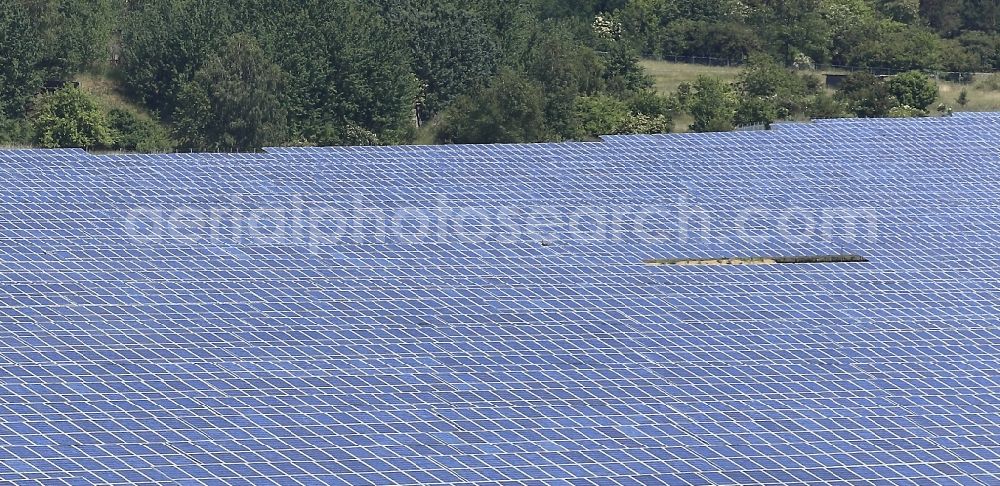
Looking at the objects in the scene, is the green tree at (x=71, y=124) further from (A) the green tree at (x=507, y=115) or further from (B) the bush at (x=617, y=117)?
(B) the bush at (x=617, y=117)

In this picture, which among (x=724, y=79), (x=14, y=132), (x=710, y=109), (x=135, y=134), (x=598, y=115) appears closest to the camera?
(x=14, y=132)

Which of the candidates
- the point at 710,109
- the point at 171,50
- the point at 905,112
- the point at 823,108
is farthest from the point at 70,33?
the point at 905,112

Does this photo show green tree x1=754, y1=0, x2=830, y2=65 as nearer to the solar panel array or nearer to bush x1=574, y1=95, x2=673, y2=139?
bush x1=574, y1=95, x2=673, y2=139

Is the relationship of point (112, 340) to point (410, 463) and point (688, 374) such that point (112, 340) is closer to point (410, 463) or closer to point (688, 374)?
point (410, 463)

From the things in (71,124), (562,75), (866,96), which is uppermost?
(562,75)

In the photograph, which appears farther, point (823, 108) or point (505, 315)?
point (823, 108)

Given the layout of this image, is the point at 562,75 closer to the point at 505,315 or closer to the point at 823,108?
the point at 823,108
